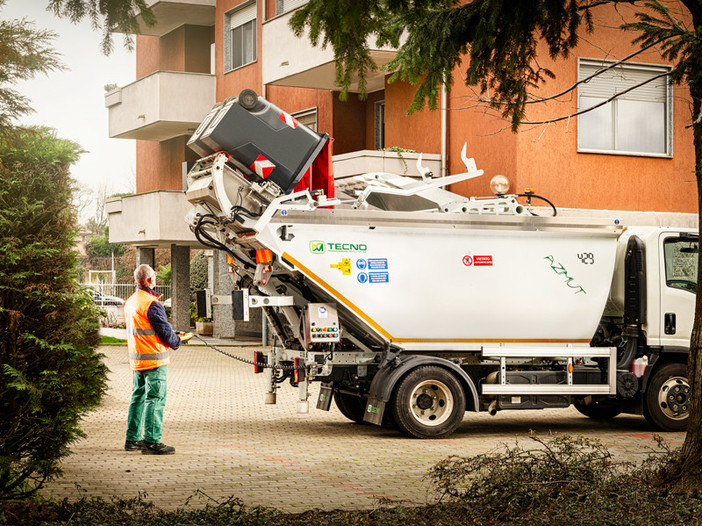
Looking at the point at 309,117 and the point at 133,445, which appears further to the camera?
the point at 309,117

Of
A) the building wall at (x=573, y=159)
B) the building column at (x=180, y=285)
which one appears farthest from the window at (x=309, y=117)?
the building column at (x=180, y=285)

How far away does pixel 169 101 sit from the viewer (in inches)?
1107

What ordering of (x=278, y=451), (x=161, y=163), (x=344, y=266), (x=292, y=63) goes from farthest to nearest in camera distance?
(x=161, y=163) < (x=292, y=63) < (x=344, y=266) < (x=278, y=451)

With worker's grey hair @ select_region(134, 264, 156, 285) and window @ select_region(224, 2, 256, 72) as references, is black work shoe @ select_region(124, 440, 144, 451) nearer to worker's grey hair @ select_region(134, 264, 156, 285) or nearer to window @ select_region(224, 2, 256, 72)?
worker's grey hair @ select_region(134, 264, 156, 285)

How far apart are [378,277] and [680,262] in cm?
374

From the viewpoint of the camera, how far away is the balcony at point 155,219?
28438mm

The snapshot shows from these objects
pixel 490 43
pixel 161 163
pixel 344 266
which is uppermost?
pixel 161 163

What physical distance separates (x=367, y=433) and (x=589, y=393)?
2630 mm

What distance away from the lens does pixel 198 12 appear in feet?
94.9

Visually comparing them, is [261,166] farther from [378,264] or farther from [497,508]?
[497,508]

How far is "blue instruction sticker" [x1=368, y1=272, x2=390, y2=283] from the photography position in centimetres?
1147

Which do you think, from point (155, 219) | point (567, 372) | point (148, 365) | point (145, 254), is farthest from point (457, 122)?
point (145, 254)

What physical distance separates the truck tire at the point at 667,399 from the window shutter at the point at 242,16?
17720 millimetres

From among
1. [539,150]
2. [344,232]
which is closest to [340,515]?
[344,232]
